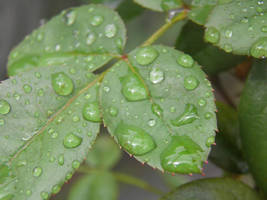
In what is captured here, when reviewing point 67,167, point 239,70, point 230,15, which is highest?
point 230,15

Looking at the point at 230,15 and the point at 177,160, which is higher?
the point at 230,15

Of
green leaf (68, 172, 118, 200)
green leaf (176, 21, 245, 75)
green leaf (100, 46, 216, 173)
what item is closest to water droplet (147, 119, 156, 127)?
green leaf (100, 46, 216, 173)

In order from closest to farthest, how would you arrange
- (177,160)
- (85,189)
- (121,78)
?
(177,160) < (121,78) < (85,189)

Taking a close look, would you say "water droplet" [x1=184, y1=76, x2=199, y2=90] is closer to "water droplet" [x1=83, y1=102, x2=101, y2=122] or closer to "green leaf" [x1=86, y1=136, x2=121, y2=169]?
"water droplet" [x1=83, y1=102, x2=101, y2=122]

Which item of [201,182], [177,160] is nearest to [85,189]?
[201,182]

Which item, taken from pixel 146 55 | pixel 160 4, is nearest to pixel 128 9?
pixel 160 4

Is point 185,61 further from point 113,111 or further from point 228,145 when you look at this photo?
point 228,145

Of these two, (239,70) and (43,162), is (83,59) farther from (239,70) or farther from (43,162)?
(239,70)
